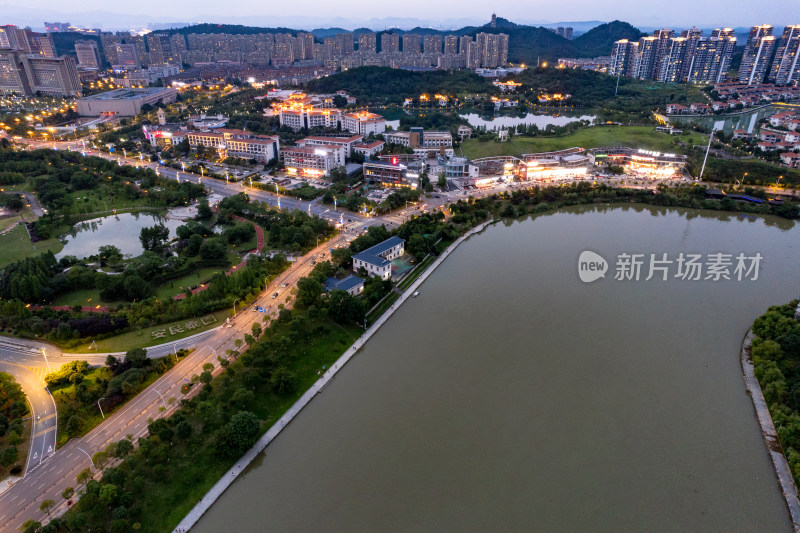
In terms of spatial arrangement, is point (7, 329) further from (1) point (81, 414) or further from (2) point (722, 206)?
(2) point (722, 206)

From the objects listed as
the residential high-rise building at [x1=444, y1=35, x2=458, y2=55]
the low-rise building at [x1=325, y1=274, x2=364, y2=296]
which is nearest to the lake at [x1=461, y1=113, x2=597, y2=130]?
the low-rise building at [x1=325, y1=274, x2=364, y2=296]

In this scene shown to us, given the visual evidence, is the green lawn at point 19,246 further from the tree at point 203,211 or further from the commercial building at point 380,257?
the commercial building at point 380,257

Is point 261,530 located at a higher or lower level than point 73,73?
lower

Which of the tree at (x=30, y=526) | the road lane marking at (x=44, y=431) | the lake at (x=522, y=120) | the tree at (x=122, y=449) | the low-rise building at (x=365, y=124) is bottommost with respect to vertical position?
the road lane marking at (x=44, y=431)

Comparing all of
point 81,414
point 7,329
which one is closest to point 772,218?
point 81,414

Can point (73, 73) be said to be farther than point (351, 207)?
Yes

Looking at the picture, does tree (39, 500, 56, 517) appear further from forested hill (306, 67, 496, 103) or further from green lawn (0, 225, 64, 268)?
forested hill (306, 67, 496, 103)

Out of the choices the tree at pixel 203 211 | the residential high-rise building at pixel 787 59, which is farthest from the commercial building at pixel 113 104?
the residential high-rise building at pixel 787 59

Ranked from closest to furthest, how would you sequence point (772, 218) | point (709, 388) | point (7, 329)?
1. point (709, 388)
2. point (7, 329)
3. point (772, 218)
